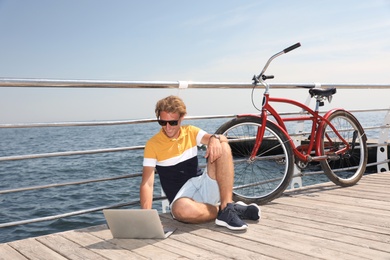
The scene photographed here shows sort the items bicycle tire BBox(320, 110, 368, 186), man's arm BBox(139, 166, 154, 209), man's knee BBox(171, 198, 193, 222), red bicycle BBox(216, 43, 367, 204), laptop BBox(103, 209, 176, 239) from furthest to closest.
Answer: bicycle tire BBox(320, 110, 368, 186) < red bicycle BBox(216, 43, 367, 204) < man's knee BBox(171, 198, 193, 222) < man's arm BBox(139, 166, 154, 209) < laptop BBox(103, 209, 176, 239)

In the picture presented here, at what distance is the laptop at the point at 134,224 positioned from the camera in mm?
2217

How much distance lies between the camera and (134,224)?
2.28 m

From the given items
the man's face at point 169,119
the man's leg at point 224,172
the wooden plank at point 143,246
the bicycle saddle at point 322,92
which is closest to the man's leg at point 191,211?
the man's leg at point 224,172

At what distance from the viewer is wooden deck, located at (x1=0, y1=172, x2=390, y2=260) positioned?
204 cm

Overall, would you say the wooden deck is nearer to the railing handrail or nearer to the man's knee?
the man's knee

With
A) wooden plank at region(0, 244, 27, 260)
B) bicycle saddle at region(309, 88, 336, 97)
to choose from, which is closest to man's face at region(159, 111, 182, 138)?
wooden plank at region(0, 244, 27, 260)

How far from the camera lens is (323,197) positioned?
333 cm

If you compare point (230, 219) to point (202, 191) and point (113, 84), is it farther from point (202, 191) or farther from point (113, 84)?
point (113, 84)

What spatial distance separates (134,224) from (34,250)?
0.57 meters

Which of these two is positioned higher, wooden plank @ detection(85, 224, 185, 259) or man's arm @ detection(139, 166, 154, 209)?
man's arm @ detection(139, 166, 154, 209)

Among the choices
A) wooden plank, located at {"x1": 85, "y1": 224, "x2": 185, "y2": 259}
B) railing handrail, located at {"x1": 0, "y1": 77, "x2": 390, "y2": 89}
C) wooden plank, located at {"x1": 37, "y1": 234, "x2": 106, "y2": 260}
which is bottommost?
wooden plank, located at {"x1": 37, "y1": 234, "x2": 106, "y2": 260}

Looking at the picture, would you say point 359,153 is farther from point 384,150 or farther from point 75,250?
point 75,250

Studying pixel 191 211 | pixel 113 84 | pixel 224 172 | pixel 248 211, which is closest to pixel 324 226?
pixel 248 211

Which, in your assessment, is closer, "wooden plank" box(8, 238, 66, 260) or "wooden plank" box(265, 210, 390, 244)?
"wooden plank" box(8, 238, 66, 260)
